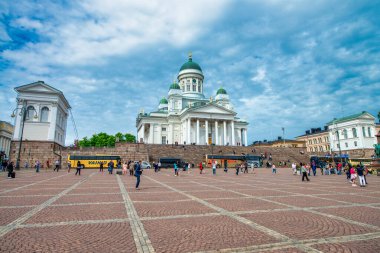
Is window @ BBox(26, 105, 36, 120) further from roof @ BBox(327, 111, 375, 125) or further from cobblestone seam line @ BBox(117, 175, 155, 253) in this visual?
roof @ BBox(327, 111, 375, 125)

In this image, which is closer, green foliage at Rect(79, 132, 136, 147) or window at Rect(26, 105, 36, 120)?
window at Rect(26, 105, 36, 120)

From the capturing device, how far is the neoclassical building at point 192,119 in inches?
2576

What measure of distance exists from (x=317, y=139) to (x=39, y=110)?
9655 cm

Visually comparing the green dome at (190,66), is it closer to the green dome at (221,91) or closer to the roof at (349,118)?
the green dome at (221,91)

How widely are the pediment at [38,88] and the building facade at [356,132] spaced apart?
8150cm

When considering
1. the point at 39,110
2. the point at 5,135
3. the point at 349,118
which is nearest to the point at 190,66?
the point at 39,110

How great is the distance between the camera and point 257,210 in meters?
8.36

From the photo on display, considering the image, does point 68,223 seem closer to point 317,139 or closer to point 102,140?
point 102,140

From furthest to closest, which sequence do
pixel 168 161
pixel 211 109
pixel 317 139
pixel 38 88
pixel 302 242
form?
pixel 317 139 → pixel 211 109 → pixel 38 88 → pixel 168 161 → pixel 302 242

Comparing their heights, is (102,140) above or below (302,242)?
above

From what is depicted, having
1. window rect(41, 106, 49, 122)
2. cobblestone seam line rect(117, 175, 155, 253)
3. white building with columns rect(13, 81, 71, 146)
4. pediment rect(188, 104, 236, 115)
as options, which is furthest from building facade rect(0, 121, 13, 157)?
cobblestone seam line rect(117, 175, 155, 253)

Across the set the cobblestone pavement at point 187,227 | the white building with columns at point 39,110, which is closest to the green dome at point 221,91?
the white building with columns at point 39,110

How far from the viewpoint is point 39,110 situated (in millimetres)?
48969

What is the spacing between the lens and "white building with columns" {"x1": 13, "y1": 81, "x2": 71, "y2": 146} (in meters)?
47.6
